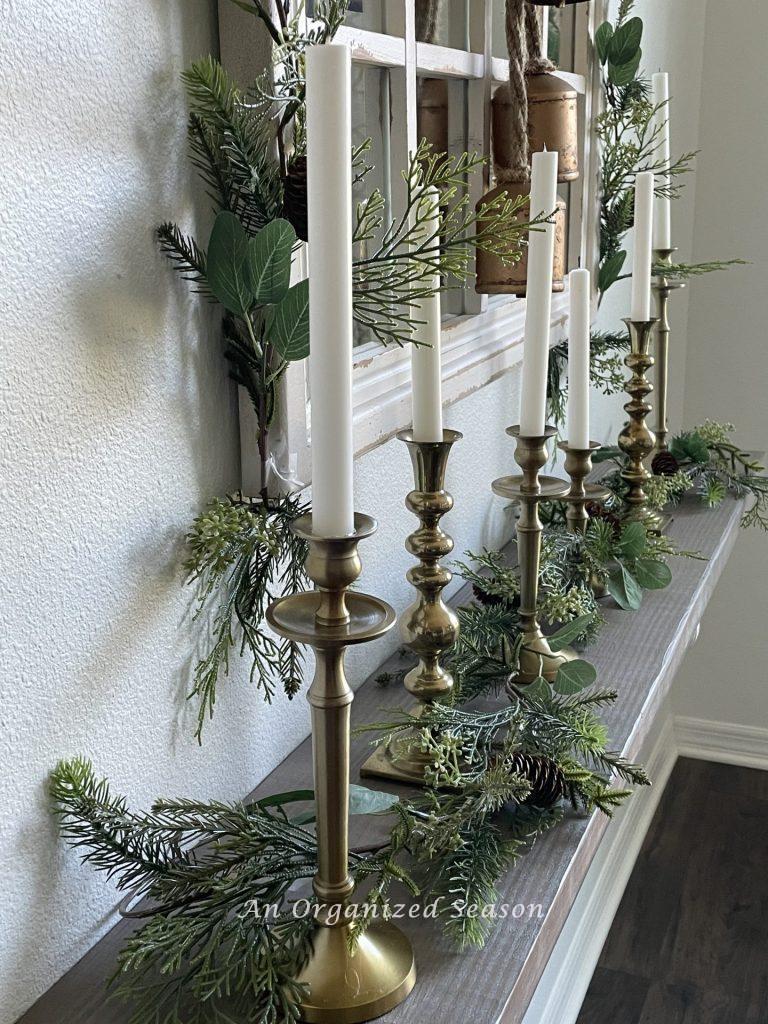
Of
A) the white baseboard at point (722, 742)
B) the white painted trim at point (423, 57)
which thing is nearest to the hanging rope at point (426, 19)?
the white painted trim at point (423, 57)

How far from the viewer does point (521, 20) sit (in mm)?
876

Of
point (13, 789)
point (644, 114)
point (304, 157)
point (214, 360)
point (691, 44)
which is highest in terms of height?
point (691, 44)

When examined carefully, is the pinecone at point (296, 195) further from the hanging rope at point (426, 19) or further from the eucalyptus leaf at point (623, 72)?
the eucalyptus leaf at point (623, 72)

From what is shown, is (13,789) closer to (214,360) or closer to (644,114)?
(214,360)

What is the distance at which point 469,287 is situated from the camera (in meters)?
0.88

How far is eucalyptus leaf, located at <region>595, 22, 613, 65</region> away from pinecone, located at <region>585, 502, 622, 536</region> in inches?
20.2

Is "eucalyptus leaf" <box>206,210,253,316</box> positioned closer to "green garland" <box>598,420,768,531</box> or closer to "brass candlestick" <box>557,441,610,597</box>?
"brass candlestick" <box>557,441,610,597</box>

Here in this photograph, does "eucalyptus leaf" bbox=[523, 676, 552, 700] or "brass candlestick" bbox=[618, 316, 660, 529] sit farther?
"brass candlestick" bbox=[618, 316, 660, 529]

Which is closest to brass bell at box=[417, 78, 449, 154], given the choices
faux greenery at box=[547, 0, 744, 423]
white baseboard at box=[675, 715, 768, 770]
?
faux greenery at box=[547, 0, 744, 423]

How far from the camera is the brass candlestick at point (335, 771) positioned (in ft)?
1.34

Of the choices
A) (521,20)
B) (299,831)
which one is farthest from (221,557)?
(521,20)

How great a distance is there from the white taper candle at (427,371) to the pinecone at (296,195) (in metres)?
0.09

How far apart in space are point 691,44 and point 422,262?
57.0 inches

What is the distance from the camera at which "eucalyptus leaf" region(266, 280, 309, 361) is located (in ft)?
1.76
